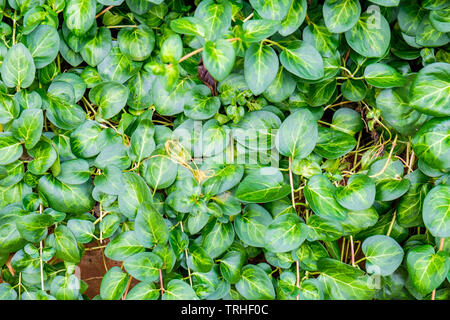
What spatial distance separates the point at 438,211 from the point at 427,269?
0.15 m

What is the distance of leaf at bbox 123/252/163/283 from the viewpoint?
1.00 m

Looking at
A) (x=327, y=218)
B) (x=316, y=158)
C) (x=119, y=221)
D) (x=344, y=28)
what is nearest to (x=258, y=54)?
(x=344, y=28)

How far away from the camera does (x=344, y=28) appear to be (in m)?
0.95

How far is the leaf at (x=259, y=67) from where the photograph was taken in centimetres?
92

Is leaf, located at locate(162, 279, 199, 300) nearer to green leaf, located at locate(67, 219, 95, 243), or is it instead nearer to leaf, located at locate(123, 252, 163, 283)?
leaf, located at locate(123, 252, 163, 283)

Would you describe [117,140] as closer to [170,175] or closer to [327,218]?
[170,175]

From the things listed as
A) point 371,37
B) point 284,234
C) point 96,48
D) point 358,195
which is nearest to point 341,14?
point 371,37

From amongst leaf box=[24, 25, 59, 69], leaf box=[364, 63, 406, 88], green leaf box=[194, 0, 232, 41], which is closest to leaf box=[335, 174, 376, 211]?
leaf box=[364, 63, 406, 88]

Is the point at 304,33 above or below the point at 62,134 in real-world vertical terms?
above

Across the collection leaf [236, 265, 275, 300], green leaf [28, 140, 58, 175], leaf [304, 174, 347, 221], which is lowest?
leaf [236, 265, 275, 300]

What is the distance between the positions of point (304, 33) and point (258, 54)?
16cm

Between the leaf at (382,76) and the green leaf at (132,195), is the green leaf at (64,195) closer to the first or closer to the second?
the green leaf at (132,195)

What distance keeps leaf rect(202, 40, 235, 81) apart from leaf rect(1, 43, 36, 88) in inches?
19.1

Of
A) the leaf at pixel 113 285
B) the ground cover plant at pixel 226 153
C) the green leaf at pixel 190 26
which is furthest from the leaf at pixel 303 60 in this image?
the leaf at pixel 113 285
